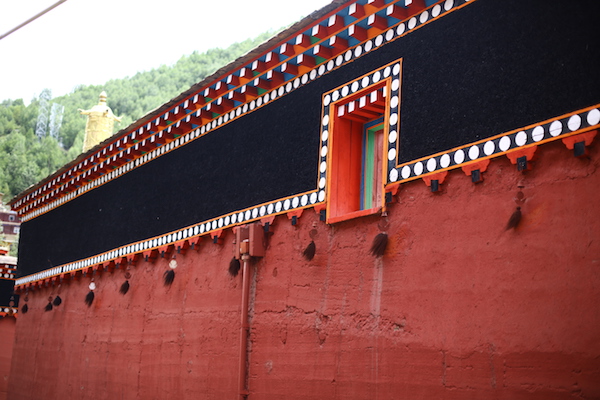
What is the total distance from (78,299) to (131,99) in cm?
7815

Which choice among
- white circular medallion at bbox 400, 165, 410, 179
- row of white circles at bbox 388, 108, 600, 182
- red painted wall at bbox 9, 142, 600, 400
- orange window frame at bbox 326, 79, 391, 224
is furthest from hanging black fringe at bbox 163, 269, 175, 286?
white circular medallion at bbox 400, 165, 410, 179

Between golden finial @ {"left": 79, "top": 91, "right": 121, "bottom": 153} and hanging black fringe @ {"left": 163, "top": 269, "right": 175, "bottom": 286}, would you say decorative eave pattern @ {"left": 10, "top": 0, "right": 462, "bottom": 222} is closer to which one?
Result: hanging black fringe @ {"left": 163, "top": 269, "right": 175, "bottom": 286}

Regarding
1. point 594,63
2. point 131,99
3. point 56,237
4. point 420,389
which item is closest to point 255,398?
point 420,389

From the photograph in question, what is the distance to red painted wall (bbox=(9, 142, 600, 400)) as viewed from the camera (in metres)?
5.77

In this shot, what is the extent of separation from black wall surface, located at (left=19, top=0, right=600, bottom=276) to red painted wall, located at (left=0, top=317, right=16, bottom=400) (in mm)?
11133

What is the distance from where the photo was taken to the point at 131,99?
89.7 m

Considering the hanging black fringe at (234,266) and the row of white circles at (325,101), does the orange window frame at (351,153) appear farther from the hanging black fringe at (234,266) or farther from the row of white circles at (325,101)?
the hanging black fringe at (234,266)

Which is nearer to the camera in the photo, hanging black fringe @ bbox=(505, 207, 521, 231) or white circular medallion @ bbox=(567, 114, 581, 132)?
white circular medallion @ bbox=(567, 114, 581, 132)

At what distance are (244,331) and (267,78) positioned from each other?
3386mm

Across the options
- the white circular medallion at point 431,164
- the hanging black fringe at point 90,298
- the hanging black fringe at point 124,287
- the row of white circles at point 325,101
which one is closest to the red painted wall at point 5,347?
the hanging black fringe at point 90,298

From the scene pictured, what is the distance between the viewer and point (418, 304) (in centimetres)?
707

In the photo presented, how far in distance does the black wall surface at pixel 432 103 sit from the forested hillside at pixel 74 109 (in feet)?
221

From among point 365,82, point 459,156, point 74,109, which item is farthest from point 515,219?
point 74,109

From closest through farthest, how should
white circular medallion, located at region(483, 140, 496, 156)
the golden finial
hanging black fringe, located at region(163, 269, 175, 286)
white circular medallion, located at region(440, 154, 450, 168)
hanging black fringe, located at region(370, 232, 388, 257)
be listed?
white circular medallion, located at region(483, 140, 496, 156) → white circular medallion, located at region(440, 154, 450, 168) → hanging black fringe, located at region(370, 232, 388, 257) → hanging black fringe, located at region(163, 269, 175, 286) → the golden finial
